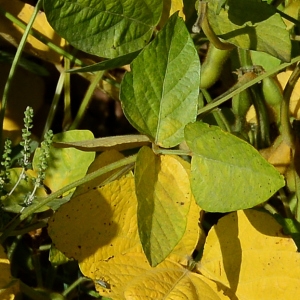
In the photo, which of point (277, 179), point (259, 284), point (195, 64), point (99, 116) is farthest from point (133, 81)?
point (99, 116)

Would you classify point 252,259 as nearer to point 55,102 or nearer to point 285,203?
point 285,203

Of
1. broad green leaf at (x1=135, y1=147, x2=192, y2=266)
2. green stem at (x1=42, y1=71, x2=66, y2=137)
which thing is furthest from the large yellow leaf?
green stem at (x1=42, y1=71, x2=66, y2=137)

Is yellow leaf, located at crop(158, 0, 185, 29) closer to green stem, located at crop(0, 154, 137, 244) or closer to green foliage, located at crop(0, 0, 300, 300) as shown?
green foliage, located at crop(0, 0, 300, 300)

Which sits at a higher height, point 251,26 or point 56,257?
point 251,26

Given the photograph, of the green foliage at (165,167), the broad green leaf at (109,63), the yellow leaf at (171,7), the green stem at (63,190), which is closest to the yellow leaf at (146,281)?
the green foliage at (165,167)

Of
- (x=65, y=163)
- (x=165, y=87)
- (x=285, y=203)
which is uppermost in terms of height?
(x=165, y=87)

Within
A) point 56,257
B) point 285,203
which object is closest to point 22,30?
point 56,257

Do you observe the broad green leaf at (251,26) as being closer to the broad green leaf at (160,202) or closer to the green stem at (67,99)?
the broad green leaf at (160,202)

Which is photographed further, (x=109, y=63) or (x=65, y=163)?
(x=65, y=163)
